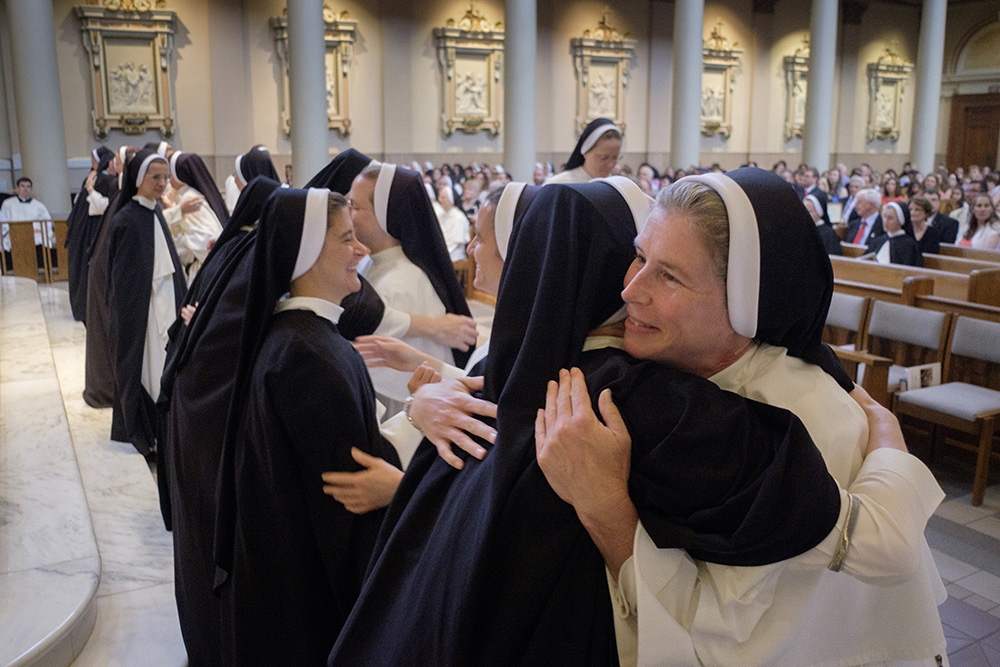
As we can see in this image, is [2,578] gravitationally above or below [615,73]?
below

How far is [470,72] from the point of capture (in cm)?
1891

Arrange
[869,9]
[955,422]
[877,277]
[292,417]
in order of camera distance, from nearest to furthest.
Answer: [292,417]
[955,422]
[877,277]
[869,9]

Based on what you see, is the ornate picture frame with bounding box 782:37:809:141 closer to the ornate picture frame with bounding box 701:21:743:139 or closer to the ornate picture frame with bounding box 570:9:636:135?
the ornate picture frame with bounding box 701:21:743:139

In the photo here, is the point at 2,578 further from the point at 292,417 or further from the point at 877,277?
the point at 877,277

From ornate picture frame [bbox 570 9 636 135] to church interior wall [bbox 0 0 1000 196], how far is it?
20cm

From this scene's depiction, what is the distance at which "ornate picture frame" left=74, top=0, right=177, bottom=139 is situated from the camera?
50.3 feet

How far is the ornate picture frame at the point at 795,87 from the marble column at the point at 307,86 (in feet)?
45.6

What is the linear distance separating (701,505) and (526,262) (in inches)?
20.0

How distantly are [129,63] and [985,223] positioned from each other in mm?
14357

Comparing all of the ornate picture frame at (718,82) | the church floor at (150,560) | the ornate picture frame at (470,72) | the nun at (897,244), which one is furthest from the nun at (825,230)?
the ornate picture frame at (718,82)

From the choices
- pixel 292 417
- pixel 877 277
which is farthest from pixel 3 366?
pixel 877 277

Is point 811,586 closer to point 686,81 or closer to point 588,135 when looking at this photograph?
point 588,135

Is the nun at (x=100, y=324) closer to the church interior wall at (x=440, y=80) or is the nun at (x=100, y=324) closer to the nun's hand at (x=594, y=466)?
the nun's hand at (x=594, y=466)

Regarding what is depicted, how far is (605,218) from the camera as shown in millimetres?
1517
